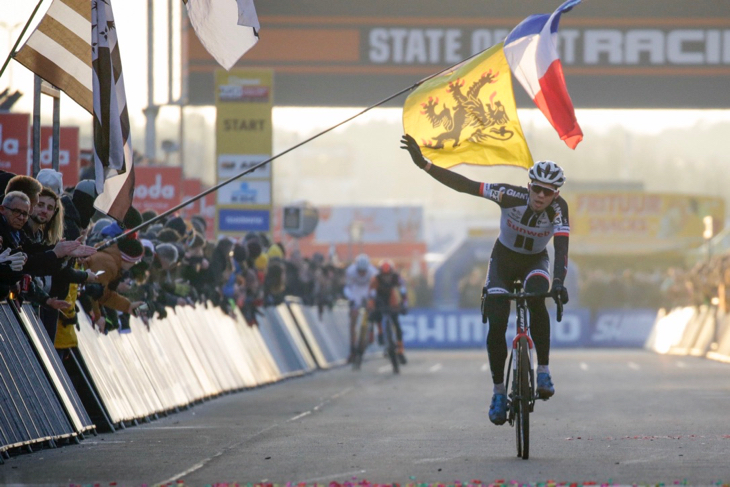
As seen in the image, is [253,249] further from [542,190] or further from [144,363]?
[542,190]

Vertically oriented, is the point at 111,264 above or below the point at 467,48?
below

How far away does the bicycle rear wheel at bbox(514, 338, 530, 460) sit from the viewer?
31.8ft

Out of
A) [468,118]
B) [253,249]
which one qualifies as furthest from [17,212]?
[253,249]

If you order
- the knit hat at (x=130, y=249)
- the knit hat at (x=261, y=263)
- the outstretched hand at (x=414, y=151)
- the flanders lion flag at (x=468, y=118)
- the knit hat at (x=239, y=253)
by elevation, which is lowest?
the knit hat at (x=261, y=263)

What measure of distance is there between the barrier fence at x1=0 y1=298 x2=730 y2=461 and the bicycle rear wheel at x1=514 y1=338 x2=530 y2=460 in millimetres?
3105

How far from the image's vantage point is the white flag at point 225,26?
12711mm

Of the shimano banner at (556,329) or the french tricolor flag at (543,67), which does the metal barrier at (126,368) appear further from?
the shimano banner at (556,329)

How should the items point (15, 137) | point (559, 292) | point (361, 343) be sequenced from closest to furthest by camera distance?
1. point (559, 292)
2. point (15, 137)
3. point (361, 343)

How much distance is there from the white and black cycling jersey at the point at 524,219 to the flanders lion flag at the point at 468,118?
2.61m

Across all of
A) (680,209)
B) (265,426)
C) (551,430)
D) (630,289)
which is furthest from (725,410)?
(680,209)

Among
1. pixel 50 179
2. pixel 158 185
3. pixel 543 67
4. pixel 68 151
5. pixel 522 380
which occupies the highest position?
pixel 543 67

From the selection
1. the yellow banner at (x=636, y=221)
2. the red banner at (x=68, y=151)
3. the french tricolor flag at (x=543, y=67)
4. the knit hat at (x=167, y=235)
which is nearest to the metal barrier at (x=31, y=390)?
the knit hat at (x=167, y=235)

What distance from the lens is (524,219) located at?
10.4m

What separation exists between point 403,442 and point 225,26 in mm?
3981
